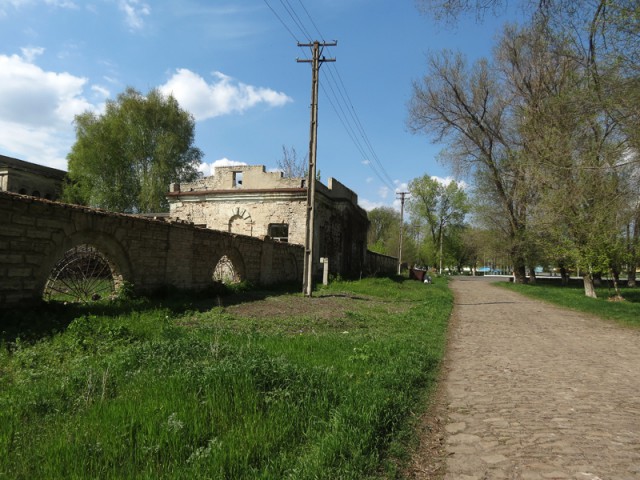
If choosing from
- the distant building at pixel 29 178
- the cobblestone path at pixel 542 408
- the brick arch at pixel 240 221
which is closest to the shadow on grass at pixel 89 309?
the cobblestone path at pixel 542 408

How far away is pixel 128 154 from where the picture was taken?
39.3 m

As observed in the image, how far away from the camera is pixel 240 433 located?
346cm

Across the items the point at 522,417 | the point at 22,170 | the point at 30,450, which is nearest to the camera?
the point at 30,450

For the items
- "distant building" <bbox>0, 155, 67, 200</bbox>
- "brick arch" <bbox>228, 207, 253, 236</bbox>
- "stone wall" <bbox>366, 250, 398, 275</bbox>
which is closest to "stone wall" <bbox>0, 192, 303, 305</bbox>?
"brick arch" <bbox>228, 207, 253, 236</bbox>

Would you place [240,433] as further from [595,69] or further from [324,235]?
[324,235]

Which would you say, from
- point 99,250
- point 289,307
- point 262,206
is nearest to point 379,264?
point 262,206

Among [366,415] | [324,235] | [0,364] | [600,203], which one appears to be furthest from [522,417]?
[324,235]

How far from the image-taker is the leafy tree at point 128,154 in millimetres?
38438

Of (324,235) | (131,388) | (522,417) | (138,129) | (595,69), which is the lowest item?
(522,417)

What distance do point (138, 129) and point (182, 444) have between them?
4073 cm

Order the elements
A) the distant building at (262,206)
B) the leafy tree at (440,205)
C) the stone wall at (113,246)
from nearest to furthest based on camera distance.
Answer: the stone wall at (113,246) < the distant building at (262,206) < the leafy tree at (440,205)

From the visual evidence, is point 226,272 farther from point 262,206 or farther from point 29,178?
point 29,178

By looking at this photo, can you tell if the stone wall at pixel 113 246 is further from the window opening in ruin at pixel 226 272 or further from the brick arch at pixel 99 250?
the window opening in ruin at pixel 226 272

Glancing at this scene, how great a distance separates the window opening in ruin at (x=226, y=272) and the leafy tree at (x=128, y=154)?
22973 mm
